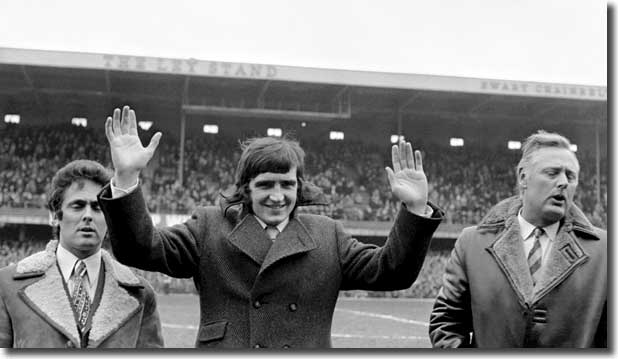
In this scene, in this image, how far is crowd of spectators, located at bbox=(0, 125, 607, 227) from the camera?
706 inches

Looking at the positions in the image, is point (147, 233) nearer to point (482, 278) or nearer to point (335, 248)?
point (335, 248)

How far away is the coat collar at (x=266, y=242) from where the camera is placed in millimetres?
2428

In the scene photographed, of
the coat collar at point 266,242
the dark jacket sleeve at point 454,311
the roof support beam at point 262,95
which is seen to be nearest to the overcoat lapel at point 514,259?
the dark jacket sleeve at point 454,311

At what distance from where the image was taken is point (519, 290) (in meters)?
2.55

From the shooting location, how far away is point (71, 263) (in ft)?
8.45

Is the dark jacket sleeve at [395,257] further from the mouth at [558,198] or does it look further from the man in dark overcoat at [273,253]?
the mouth at [558,198]

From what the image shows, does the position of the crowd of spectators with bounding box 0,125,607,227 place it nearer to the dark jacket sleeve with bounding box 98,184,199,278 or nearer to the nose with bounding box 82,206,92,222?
the nose with bounding box 82,206,92,222

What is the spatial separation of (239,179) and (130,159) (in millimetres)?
378

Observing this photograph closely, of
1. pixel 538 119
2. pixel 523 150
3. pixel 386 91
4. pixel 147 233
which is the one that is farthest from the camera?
pixel 538 119

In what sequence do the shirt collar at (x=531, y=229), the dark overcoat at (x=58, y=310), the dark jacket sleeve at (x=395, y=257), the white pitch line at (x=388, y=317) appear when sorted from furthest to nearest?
the white pitch line at (x=388, y=317)
the shirt collar at (x=531, y=229)
the dark overcoat at (x=58, y=310)
the dark jacket sleeve at (x=395, y=257)

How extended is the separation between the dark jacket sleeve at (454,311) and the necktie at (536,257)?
218mm

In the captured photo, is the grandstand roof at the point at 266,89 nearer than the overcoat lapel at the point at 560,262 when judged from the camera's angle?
No

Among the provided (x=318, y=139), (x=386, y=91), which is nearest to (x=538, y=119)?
(x=386, y=91)

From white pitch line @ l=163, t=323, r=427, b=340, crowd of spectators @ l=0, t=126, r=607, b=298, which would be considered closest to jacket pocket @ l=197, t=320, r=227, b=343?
white pitch line @ l=163, t=323, r=427, b=340
